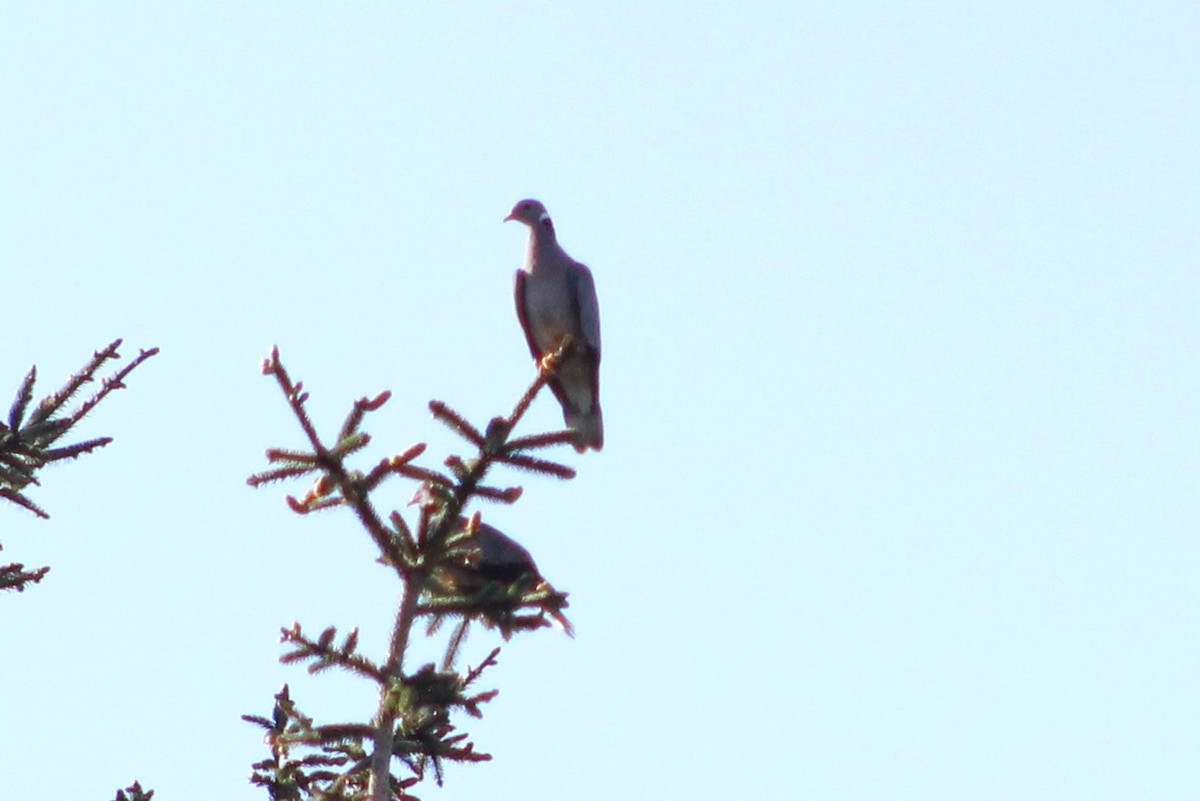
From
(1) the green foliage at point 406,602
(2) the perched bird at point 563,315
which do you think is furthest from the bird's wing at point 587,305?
(1) the green foliage at point 406,602

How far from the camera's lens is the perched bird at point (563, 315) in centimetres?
924

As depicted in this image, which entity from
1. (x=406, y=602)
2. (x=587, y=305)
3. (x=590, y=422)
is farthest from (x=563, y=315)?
(x=406, y=602)

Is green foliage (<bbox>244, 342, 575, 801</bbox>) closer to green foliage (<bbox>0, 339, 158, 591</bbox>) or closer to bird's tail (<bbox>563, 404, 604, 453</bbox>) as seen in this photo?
green foliage (<bbox>0, 339, 158, 591</bbox>)

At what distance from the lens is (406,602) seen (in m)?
4.05

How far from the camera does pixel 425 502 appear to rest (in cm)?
430

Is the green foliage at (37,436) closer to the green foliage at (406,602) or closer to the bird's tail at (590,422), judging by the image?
the green foliage at (406,602)

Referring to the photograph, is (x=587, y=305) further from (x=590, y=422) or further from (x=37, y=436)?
(x=37, y=436)

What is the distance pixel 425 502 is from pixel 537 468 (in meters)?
0.32

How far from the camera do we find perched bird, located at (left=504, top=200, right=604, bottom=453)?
9.24m

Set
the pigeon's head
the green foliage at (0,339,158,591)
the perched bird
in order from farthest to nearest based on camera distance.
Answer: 1. the pigeon's head
2. the perched bird
3. the green foliage at (0,339,158,591)

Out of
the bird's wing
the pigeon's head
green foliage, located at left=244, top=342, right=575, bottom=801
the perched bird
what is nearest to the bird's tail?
the perched bird

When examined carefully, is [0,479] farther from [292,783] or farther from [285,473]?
[292,783]

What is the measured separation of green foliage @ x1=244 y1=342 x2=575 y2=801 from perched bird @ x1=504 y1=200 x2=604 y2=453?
4591 millimetres

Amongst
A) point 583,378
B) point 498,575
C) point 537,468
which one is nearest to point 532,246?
point 583,378
